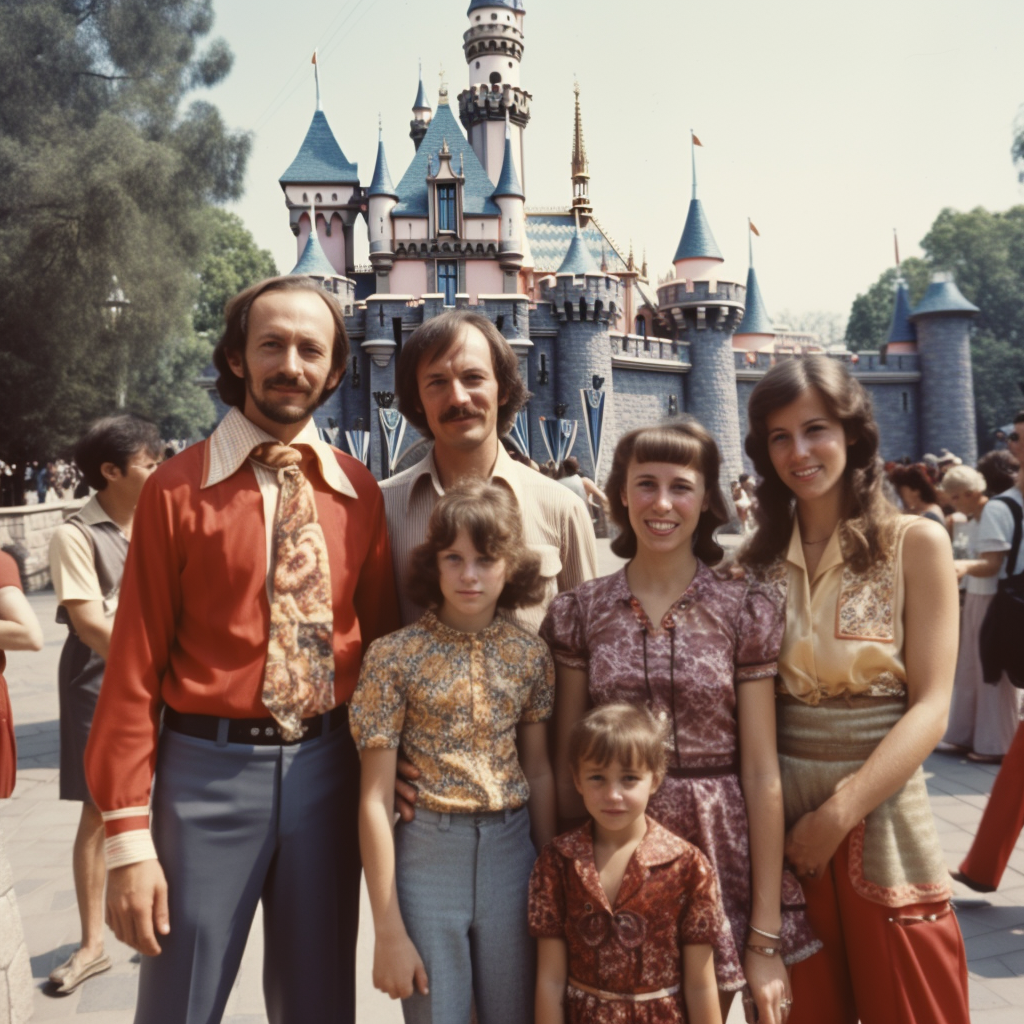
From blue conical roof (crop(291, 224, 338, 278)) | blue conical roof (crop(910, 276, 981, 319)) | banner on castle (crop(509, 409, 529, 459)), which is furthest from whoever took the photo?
blue conical roof (crop(910, 276, 981, 319))

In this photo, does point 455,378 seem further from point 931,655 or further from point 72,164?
point 72,164

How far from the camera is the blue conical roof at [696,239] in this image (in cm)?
2689

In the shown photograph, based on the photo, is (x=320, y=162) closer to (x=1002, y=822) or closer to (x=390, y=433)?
(x=390, y=433)

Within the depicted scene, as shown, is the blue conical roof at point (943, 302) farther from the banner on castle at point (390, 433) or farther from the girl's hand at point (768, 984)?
the girl's hand at point (768, 984)

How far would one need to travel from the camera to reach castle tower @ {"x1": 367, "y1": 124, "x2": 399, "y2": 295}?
25.2 metres

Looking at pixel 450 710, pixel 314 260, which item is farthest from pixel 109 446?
pixel 314 260

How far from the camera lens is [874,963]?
5.66 feet

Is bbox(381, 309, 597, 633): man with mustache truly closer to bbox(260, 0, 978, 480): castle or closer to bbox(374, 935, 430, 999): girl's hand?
bbox(374, 935, 430, 999): girl's hand

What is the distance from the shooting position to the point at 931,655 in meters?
1.77

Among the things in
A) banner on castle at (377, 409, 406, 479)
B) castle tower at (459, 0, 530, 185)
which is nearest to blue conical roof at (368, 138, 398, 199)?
castle tower at (459, 0, 530, 185)

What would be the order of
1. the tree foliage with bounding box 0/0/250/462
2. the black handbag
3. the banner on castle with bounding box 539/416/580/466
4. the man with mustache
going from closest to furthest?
the man with mustache
the black handbag
the tree foliage with bounding box 0/0/250/462
the banner on castle with bounding box 539/416/580/466

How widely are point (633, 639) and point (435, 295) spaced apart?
22.5m

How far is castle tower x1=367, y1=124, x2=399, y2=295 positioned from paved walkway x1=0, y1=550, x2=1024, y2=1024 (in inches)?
844

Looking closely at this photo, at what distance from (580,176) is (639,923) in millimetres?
34332
